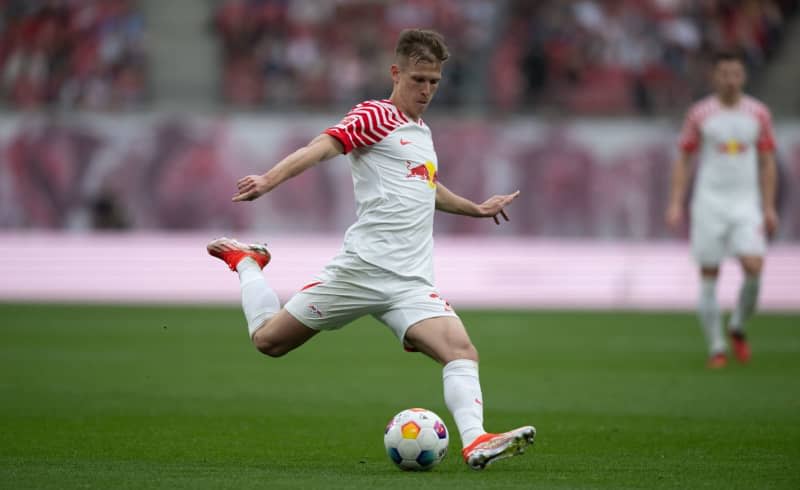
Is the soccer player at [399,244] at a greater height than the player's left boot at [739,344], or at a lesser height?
greater

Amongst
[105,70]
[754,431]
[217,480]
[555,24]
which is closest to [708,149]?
[754,431]

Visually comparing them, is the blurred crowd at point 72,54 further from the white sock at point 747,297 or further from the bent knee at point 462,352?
the bent knee at point 462,352

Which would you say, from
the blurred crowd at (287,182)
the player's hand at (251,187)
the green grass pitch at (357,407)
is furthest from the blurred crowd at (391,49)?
the player's hand at (251,187)

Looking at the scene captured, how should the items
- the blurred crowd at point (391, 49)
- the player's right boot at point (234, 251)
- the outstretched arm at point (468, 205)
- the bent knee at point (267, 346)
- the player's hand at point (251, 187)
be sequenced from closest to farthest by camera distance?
the player's hand at point (251, 187)
the bent knee at point (267, 346)
the outstretched arm at point (468, 205)
the player's right boot at point (234, 251)
the blurred crowd at point (391, 49)

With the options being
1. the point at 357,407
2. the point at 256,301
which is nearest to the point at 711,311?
the point at 357,407

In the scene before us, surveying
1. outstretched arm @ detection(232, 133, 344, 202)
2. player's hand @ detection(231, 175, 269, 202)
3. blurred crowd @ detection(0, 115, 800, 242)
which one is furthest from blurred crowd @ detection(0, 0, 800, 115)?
player's hand @ detection(231, 175, 269, 202)

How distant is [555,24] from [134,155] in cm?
831

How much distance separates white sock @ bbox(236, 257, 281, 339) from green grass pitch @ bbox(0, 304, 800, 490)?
2.43 ft

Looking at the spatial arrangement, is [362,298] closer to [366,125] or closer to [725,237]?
[366,125]

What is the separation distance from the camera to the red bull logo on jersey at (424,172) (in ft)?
22.4

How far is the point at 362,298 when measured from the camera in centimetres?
679

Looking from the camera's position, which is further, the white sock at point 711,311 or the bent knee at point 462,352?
the white sock at point 711,311

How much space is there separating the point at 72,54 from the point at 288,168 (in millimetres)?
20017

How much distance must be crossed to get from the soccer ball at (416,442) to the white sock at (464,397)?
13 centimetres
